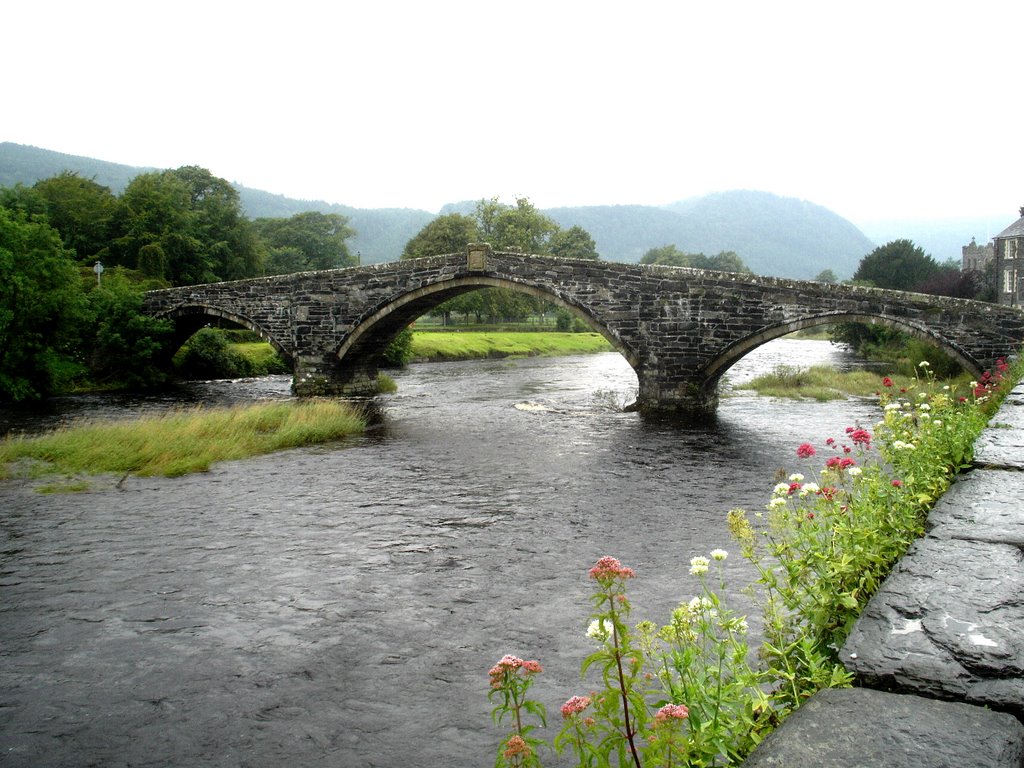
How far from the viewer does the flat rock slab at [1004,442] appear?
4.11 meters

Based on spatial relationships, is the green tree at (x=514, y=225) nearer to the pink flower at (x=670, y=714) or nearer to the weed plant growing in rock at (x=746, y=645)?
the weed plant growing in rock at (x=746, y=645)

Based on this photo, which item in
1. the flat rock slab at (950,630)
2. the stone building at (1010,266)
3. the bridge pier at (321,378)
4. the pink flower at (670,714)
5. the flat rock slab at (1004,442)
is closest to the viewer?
the flat rock slab at (950,630)

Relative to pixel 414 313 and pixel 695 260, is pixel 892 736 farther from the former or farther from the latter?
pixel 695 260

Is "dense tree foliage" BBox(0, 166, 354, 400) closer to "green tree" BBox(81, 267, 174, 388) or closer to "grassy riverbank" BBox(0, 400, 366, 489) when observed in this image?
"green tree" BBox(81, 267, 174, 388)

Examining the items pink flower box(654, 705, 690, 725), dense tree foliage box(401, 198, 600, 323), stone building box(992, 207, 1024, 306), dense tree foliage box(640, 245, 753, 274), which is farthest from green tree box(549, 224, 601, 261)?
pink flower box(654, 705, 690, 725)

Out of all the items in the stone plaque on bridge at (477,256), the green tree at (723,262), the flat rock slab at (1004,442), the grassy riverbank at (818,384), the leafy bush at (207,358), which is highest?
the green tree at (723,262)

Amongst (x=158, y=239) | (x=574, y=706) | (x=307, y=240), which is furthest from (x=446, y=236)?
(x=574, y=706)

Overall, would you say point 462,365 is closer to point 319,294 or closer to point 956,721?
point 319,294

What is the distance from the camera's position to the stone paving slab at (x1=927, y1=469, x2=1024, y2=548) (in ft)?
9.86

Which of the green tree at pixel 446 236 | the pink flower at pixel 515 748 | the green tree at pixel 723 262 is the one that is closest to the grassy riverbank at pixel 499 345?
the green tree at pixel 446 236

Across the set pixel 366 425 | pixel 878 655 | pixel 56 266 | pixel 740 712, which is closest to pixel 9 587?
pixel 740 712

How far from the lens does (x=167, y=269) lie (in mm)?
45094

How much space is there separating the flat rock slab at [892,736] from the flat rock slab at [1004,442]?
8.26 feet

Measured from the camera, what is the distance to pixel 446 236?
6419cm
